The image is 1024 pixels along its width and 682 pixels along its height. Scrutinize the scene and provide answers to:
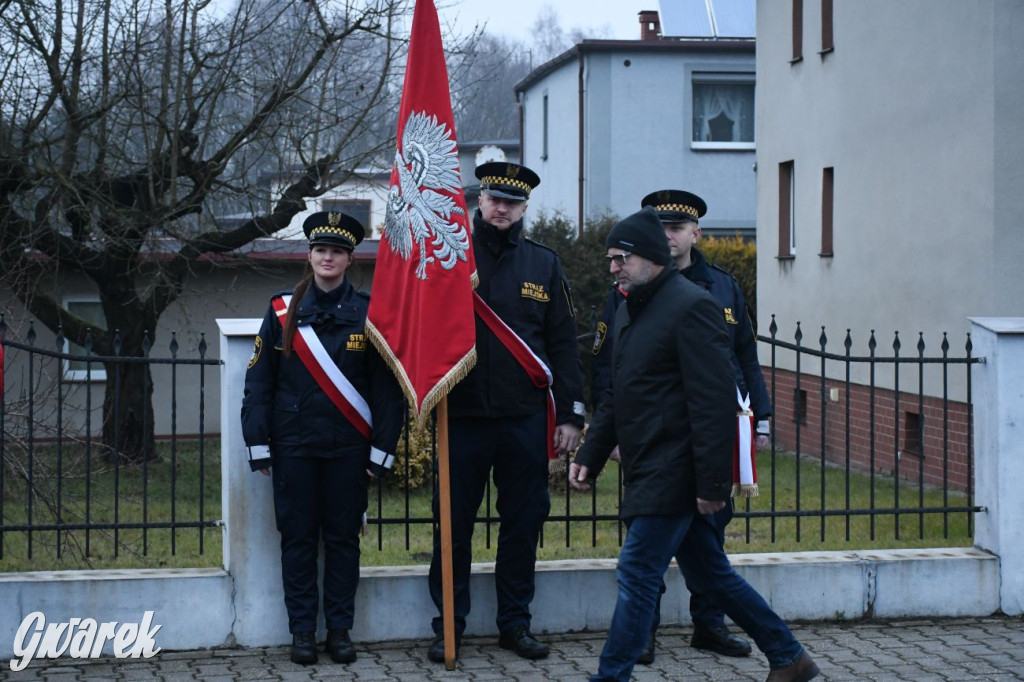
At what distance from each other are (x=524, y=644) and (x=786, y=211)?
1365cm

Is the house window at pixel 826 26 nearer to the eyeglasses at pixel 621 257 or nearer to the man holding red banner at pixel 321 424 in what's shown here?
the man holding red banner at pixel 321 424

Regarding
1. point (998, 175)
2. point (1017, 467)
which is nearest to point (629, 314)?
point (1017, 467)

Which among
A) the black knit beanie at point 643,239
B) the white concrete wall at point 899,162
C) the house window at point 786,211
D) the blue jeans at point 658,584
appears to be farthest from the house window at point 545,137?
the blue jeans at point 658,584

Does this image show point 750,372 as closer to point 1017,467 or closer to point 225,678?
point 1017,467

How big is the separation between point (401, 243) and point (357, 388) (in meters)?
0.71

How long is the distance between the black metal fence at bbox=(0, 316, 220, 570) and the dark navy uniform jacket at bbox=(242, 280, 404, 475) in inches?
13.2

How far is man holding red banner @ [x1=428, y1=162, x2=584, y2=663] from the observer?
19.0 feet

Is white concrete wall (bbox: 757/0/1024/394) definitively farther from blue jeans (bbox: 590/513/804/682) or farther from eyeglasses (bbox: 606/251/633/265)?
eyeglasses (bbox: 606/251/633/265)

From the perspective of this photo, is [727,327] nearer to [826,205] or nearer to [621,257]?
[621,257]

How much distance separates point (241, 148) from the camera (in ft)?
46.1

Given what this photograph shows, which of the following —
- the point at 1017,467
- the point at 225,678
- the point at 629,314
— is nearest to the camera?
the point at 629,314

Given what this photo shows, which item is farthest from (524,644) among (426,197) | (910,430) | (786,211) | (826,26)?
(786,211)

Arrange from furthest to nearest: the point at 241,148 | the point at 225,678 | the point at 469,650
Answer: the point at 241,148 → the point at 469,650 → the point at 225,678

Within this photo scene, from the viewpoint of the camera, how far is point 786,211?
1861cm
